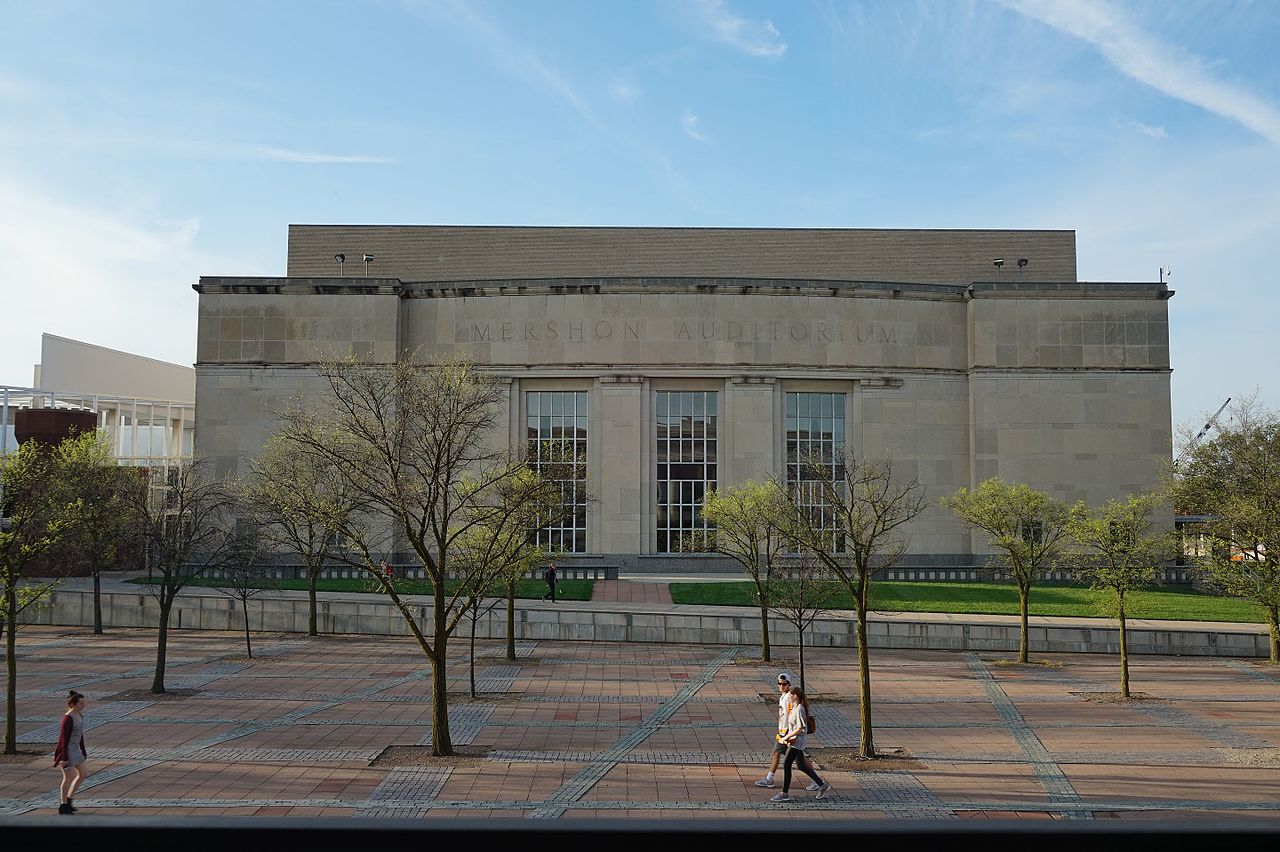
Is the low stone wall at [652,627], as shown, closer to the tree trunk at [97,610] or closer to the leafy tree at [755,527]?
the tree trunk at [97,610]

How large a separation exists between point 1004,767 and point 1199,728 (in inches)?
250

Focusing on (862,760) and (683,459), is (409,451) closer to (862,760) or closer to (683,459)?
(862,760)

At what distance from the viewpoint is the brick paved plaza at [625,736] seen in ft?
49.8

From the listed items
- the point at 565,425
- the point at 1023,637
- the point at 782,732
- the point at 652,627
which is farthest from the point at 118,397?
the point at 782,732

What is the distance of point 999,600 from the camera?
39938 mm

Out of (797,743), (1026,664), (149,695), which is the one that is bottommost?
(1026,664)

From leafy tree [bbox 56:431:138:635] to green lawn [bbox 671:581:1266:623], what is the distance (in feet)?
65.3

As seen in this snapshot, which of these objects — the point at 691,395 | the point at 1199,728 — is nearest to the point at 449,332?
the point at 691,395

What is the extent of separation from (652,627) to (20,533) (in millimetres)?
19319

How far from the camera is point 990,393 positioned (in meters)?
55.0

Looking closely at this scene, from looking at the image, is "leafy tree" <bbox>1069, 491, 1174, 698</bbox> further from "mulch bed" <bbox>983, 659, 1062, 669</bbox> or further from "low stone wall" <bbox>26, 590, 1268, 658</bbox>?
"low stone wall" <bbox>26, 590, 1268, 658</bbox>

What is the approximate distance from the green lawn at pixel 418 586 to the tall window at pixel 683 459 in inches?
447

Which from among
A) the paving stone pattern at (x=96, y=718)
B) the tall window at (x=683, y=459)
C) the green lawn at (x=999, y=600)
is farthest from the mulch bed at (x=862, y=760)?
the tall window at (x=683, y=459)

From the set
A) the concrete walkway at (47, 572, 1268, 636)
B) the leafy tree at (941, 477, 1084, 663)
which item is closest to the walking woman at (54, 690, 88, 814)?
the concrete walkway at (47, 572, 1268, 636)
